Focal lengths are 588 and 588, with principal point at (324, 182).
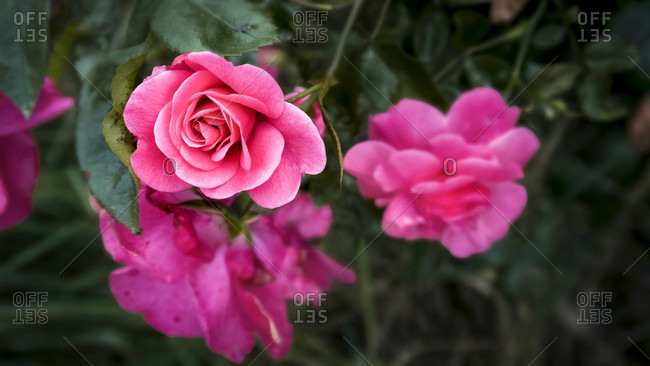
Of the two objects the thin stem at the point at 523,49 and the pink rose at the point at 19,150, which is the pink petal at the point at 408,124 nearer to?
the thin stem at the point at 523,49

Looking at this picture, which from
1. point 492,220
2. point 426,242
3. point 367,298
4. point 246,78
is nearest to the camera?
point 246,78

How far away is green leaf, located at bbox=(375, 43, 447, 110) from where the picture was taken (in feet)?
1.28

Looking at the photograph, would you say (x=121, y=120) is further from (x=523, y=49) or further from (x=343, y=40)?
(x=523, y=49)

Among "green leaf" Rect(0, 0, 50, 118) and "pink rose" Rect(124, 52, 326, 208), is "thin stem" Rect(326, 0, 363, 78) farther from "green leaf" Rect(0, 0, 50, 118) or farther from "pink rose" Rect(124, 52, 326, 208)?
"green leaf" Rect(0, 0, 50, 118)

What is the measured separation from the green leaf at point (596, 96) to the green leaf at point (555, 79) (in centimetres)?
3

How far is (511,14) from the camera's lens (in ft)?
1.38

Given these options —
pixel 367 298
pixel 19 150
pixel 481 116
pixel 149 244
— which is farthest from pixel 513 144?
pixel 367 298

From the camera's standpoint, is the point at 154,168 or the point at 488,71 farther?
the point at 488,71

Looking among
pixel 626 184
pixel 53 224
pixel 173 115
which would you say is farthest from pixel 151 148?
pixel 53 224

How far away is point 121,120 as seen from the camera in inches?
11.8

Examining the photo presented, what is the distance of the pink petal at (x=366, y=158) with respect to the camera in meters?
0.35

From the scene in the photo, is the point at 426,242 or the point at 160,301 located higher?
the point at 160,301

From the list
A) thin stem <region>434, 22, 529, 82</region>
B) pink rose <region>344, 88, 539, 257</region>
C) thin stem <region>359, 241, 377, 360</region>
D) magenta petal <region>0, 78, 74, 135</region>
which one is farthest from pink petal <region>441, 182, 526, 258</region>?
thin stem <region>359, 241, 377, 360</region>

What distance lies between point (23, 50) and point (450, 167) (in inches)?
11.3
